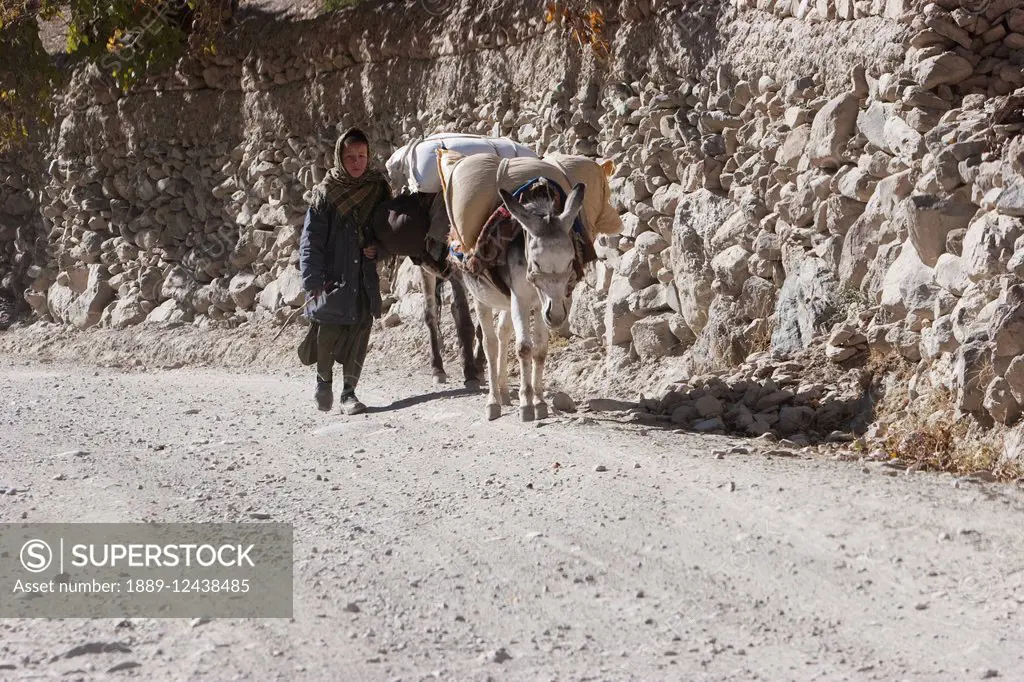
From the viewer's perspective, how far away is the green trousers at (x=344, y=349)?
23.9 feet

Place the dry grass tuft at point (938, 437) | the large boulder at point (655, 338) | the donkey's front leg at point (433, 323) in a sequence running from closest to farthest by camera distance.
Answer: the dry grass tuft at point (938, 437), the large boulder at point (655, 338), the donkey's front leg at point (433, 323)

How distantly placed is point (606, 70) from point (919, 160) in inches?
131

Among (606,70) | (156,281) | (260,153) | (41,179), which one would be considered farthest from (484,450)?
(41,179)

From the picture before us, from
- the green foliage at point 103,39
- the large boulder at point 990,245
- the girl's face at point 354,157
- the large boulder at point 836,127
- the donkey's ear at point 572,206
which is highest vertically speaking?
the green foliage at point 103,39

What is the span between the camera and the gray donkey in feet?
19.7

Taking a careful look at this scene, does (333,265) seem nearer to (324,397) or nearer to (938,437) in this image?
(324,397)

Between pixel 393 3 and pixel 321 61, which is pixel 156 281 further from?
pixel 393 3

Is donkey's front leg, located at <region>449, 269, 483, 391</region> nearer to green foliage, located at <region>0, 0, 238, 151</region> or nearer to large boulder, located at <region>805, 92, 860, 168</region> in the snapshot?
large boulder, located at <region>805, 92, 860, 168</region>

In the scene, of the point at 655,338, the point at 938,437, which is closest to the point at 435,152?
the point at 655,338

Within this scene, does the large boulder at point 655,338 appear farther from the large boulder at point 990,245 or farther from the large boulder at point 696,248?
the large boulder at point 990,245

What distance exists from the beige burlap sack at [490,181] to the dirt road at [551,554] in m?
1.15

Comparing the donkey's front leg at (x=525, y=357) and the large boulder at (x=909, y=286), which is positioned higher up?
the large boulder at (x=909, y=286)

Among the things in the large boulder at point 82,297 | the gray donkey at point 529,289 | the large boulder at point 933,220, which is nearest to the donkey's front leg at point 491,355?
the gray donkey at point 529,289

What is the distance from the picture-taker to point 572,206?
19.9 feet
